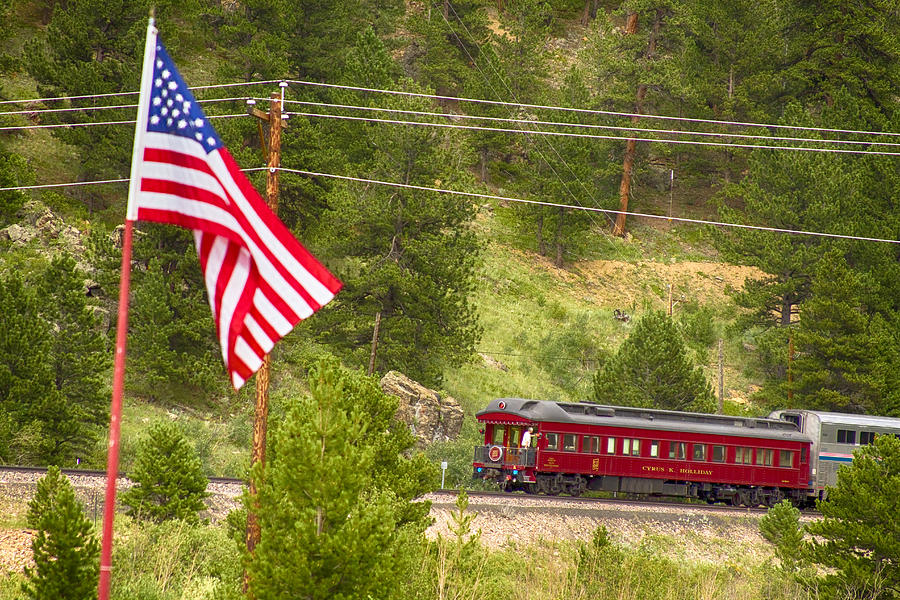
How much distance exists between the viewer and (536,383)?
46250 mm

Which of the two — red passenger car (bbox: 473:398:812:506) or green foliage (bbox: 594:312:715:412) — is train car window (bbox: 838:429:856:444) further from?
green foliage (bbox: 594:312:715:412)

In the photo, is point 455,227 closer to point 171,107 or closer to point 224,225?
point 224,225

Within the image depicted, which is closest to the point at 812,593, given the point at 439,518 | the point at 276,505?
the point at 439,518

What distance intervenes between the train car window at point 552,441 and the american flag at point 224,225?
1981cm

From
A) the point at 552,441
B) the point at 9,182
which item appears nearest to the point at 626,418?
the point at 552,441

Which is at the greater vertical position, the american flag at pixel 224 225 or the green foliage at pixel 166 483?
the american flag at pixel 224 225

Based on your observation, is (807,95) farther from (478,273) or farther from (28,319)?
(28,319)

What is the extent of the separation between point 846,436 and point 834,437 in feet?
1.53

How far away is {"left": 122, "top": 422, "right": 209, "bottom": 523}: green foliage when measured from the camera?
65.0ft

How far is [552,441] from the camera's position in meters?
27.7

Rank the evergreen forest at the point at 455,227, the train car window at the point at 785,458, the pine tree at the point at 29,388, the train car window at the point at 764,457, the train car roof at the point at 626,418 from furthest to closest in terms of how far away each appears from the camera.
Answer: the train car window at the point at 785,458, the train car window at the point at 764,457, the evergreen forest at the point at 455,227, the train car roof at the point at 626,418, the pine tree at the point at 29,388

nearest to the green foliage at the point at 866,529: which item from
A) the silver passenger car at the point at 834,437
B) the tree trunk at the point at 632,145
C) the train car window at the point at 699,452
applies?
the train car window at the point at 699,452

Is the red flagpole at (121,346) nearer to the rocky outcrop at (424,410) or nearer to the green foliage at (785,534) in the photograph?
the green foliage at (785,534)

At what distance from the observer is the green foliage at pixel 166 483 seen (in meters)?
19.8
